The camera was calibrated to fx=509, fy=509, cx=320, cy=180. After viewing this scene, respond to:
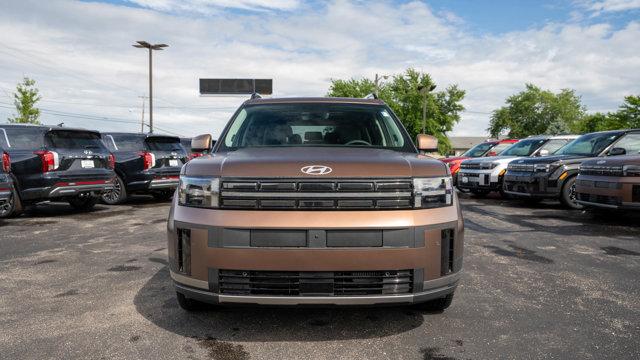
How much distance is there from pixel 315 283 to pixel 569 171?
9146 mm

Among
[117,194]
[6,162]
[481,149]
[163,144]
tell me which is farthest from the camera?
[481,149]

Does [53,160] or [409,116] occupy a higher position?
[409,116]

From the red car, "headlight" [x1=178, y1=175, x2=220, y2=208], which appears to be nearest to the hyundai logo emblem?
"headlight" [x1=178, y1=175, x2=220, y2=208]

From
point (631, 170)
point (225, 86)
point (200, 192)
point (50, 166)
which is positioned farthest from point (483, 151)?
point (225, 86)

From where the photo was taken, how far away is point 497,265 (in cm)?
550

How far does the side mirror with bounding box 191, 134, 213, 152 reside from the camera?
457 cm

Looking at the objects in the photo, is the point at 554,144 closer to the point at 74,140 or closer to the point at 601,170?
the point at 601,170

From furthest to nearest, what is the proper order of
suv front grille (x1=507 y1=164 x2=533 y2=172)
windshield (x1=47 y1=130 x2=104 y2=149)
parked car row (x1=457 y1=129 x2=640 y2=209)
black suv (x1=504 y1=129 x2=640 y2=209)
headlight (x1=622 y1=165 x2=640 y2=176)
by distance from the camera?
suv front grille (x1=507 y1=164 x2=533 y2=172)
black suv (x1=504 y1=129 x2=640 y2=209)
windshield (x1=47 y1=130 x2=104 y2=149)
parked car row (x1=457 y1=129 x2=640 y2=209)
headlight (x1=622 y1=165 x2=640 y2=176)

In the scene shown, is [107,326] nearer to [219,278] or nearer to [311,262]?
[219,278]

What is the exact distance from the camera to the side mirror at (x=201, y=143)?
180 inches

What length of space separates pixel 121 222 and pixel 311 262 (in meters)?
6.86

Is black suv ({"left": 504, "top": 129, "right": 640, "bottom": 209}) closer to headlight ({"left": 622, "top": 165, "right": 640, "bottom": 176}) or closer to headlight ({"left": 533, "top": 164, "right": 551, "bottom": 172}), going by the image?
headlight ({"left": 533, "top": 164, "right": 551, "bottom": 172})

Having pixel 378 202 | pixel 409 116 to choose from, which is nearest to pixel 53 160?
pixel 378 202

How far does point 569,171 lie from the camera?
10.5m
